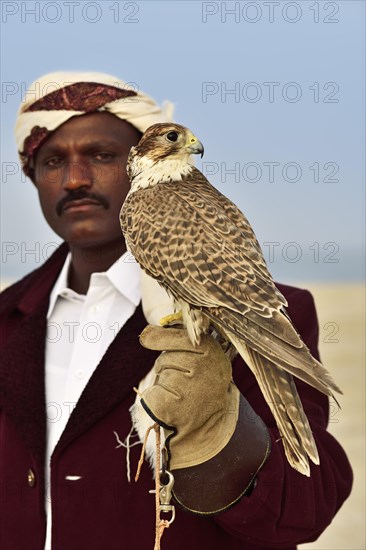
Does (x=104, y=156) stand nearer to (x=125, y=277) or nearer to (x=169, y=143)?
(x=125, y=277)

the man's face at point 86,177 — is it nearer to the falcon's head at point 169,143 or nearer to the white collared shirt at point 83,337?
the white collared shirt at point 83,337

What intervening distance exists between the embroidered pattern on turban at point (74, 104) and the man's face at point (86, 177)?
0.03m

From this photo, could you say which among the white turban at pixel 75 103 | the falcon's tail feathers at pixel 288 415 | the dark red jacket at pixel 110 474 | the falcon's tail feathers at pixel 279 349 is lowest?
the dark red jacket at pixel 110 474

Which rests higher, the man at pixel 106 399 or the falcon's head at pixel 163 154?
the falcon's head at pixel 163 154

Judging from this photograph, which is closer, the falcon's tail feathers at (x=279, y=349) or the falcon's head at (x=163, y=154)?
the falcon's tail feathers at (x=279, y=349)

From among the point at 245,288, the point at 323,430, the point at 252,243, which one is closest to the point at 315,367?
the point at 245,288

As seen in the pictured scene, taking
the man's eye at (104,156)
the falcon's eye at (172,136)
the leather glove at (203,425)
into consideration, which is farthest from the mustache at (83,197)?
the leather glove at (203,425)

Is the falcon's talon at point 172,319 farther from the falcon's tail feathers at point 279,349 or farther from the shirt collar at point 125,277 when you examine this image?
the shirt collar at point 125,277

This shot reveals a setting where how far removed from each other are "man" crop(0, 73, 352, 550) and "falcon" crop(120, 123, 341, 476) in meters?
0.16

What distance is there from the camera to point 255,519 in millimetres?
2164

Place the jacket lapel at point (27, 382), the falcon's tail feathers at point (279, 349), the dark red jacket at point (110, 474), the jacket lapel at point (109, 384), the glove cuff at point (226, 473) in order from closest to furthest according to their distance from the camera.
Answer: the falcon's tail feathers at point (279, 349), the glove cuff at point (226, 473), the dark red jacket at point (110, 474), the jacket lapel at point (109, 384), the jacket lapel at point (27, 382)

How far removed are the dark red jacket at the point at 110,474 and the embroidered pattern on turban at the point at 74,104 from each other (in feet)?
2.28

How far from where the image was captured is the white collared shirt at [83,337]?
8.77 ft

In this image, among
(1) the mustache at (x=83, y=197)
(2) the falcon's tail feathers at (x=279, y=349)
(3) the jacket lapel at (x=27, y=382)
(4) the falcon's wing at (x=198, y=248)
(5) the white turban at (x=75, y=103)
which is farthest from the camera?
Answer: (5) the white turban at (x=75, y=103)
